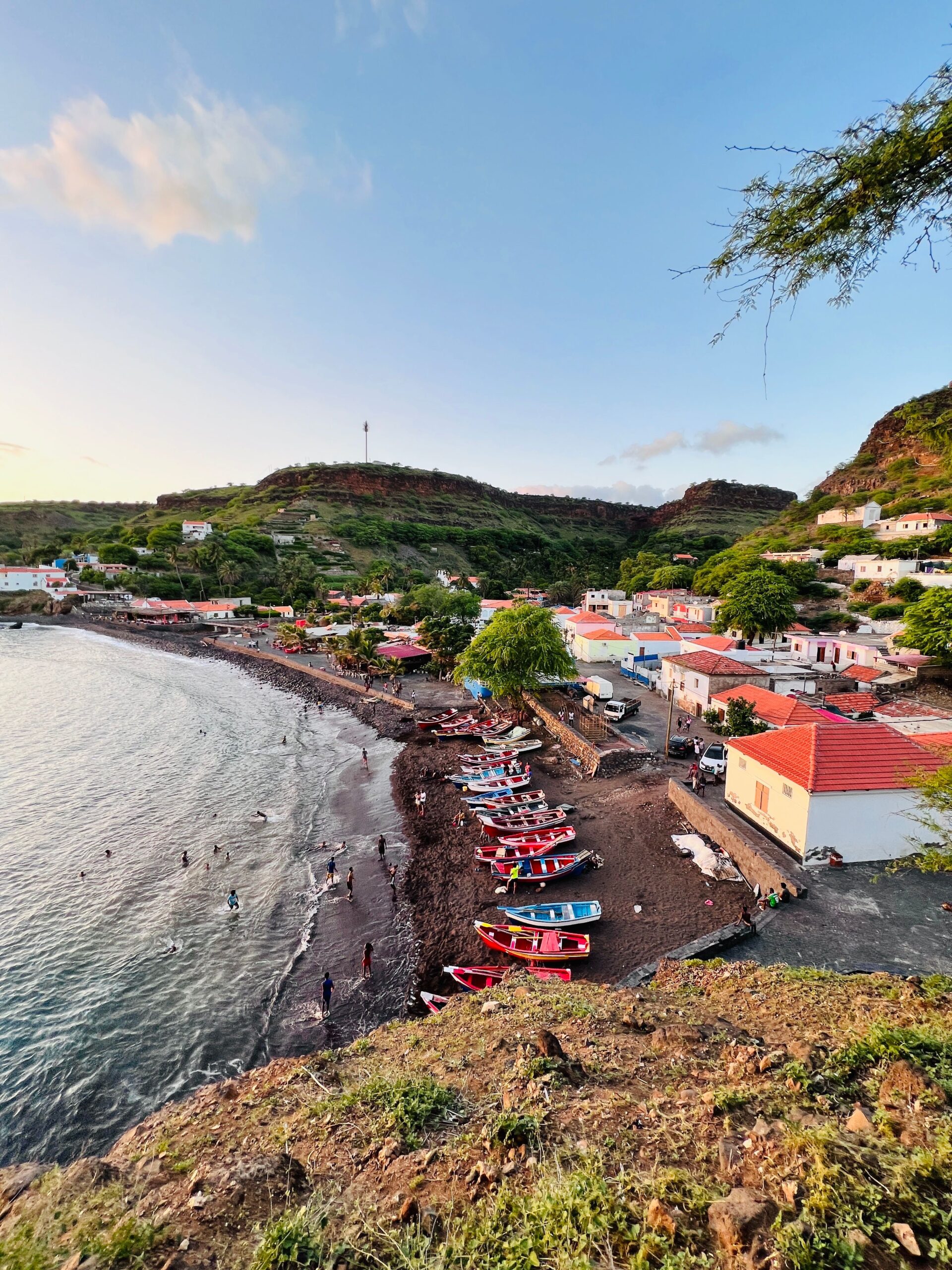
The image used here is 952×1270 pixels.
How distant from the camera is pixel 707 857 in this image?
1600cm

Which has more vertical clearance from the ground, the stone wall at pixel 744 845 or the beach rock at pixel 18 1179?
the beach rock at pixel 18 1179

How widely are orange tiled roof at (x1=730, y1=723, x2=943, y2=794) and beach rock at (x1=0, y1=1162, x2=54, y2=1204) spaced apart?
16.0m

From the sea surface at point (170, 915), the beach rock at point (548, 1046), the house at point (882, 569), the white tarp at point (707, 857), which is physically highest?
the house at point (882, 569)

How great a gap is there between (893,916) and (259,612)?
8637cm

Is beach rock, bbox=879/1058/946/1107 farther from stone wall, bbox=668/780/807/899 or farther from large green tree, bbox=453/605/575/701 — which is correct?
large green tree, bbox=453/605/575/701

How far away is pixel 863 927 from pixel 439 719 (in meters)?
25.1

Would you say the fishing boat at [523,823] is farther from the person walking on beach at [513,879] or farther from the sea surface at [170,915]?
the sea surface at [170,915]

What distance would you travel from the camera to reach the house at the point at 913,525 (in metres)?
56.9

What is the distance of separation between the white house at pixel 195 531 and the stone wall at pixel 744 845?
121 meters

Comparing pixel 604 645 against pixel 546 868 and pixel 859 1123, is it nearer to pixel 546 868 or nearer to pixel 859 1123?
pixel 546 868

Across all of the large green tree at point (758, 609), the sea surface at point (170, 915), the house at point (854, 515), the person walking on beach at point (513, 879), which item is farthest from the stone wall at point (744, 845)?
the house at point (854, 515)

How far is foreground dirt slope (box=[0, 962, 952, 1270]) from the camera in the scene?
385 centimetres

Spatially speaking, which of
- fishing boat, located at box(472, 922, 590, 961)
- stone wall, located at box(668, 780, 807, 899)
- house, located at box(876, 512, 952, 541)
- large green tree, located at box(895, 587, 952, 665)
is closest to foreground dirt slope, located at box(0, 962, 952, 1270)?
fishing boat, located at box(472, 922, 590, 961)

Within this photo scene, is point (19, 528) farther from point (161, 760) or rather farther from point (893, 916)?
point (893, 916)
